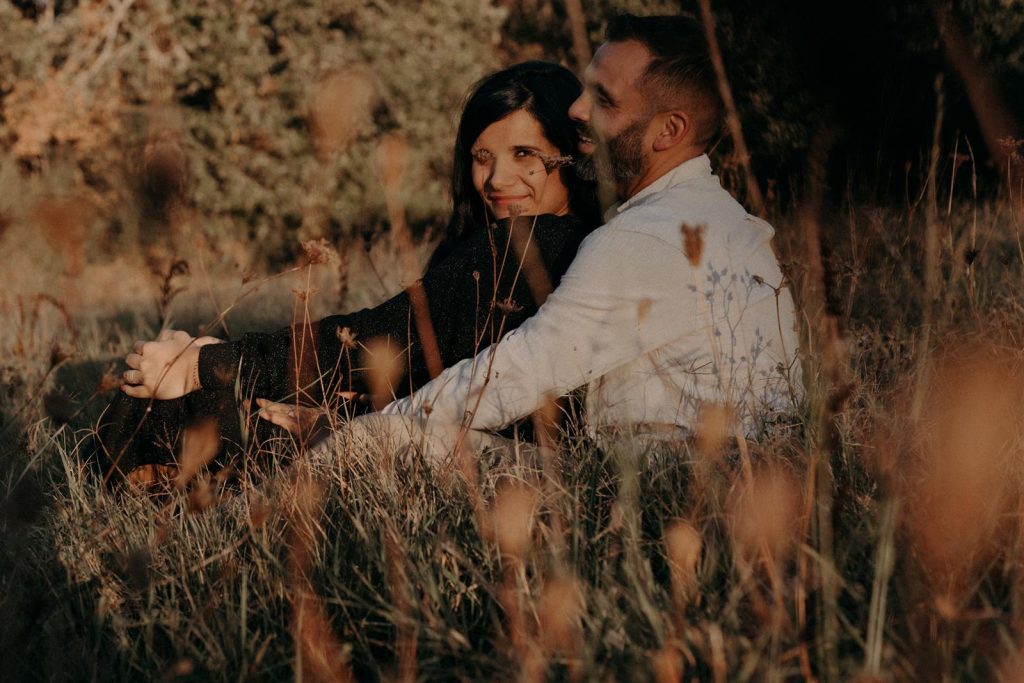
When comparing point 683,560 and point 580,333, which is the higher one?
point 580,333

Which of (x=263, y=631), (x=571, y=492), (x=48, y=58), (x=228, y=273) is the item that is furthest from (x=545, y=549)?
(x=48, y=58)

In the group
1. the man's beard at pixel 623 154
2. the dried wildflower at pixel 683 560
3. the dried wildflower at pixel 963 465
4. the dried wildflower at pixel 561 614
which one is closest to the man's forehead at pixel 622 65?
the man's beard at pixel 623 154

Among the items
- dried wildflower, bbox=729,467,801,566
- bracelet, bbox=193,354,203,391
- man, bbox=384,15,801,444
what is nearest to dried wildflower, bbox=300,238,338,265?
man, bbox=384,15,801,444

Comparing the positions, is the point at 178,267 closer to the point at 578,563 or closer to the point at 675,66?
the point at 578,563

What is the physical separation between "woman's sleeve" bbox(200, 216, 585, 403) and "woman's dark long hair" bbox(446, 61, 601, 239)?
0.63 meters

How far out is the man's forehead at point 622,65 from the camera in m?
2.60

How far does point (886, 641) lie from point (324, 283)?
19.2ft

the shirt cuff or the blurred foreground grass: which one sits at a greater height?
the shirt cuff

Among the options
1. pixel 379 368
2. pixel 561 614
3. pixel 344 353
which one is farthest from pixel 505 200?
pixel 561 614

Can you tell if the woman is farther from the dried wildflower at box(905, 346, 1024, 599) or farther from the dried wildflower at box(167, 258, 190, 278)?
the dried wildflower at box(905, 346, 1024, 599)

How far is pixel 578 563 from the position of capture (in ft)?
5.41

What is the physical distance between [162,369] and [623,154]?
1376 millimetres

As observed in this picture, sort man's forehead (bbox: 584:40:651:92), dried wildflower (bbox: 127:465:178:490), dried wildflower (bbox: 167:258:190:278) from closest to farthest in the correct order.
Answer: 1. dried wildflower (bbox: 167:258:190:278)
2. dried wildflower (bbox: 127:465:178:490)
3. man's forehead (bbox: 584:40:651:92)

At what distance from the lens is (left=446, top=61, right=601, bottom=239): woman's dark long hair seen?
3.16 meters
